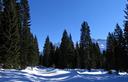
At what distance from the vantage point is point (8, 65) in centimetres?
4541

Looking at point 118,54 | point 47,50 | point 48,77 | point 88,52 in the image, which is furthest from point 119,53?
point 47,50

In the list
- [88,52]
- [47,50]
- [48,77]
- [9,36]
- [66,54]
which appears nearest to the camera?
[48,77]

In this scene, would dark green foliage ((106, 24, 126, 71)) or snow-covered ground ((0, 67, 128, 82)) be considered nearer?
snow-covered ground ((0, 67, 128, 82))

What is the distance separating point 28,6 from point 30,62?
71.1ft

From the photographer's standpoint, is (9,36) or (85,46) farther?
(85,46)

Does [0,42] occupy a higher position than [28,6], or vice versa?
[28,6]

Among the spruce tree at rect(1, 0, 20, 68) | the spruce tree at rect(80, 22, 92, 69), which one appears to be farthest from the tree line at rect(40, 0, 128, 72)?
the spruce tree at rect(1, 0, 20, 68)

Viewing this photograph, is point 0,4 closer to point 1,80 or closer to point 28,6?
point 28,6

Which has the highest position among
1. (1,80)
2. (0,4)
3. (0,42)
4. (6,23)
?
(0,4)

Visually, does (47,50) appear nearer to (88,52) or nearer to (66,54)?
(66,54)

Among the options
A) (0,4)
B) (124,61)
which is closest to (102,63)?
(124,61)

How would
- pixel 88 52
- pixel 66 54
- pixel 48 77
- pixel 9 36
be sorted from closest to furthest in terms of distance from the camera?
1. pixel 48 77
2. pixel 9 36
3. pixel 88 52
4. pixel 66 54

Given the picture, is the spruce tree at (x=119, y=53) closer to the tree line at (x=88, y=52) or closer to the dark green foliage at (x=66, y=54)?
the tree line at (x=88, y=52)

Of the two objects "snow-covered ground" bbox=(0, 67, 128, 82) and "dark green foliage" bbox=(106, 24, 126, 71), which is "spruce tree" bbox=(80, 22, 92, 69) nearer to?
"dark green foliage" bbox=(106, 24, 126, 71)
